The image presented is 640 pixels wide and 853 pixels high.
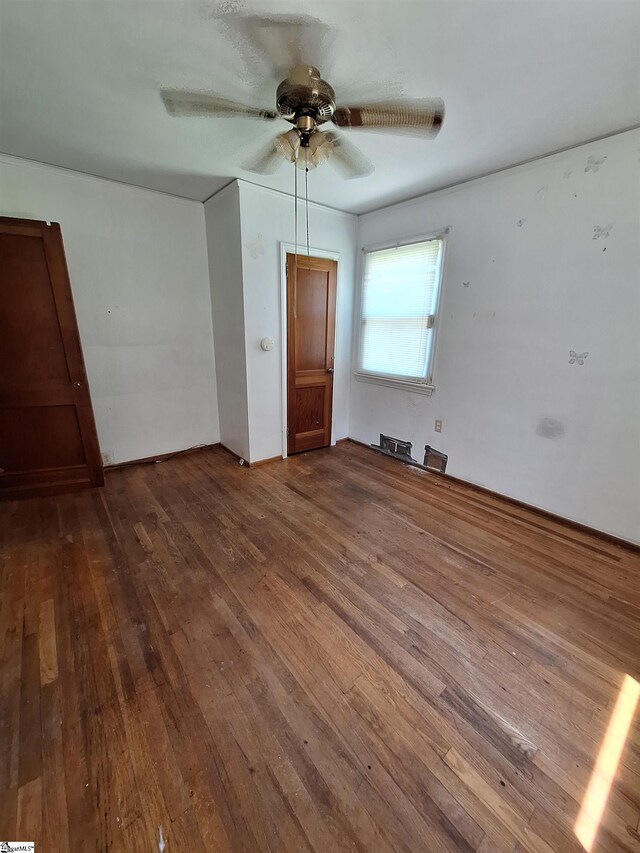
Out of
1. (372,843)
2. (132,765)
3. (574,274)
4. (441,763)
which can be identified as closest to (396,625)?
(441,763)

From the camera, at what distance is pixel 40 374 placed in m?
2.71

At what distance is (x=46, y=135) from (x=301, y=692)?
3593 millimetres

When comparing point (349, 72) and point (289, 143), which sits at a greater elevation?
point (349, 72)

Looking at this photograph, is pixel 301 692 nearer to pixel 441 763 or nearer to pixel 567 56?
pixel 441 763

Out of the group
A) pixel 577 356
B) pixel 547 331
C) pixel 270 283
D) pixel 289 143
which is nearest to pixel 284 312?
Answer: pixel 270 283

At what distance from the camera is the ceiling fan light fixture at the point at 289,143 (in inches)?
64.1

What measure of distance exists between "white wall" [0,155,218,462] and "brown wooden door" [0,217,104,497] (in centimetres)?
34

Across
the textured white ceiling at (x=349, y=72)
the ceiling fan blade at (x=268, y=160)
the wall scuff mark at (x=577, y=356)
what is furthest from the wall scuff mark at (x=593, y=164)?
the ceiling fan blade at (x=268, y=160)

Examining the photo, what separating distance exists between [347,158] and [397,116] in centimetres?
46

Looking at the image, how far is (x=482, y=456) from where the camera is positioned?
9.87ft

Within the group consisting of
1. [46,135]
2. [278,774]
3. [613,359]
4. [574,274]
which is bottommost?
[278,774]

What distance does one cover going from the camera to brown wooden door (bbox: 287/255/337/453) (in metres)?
3.46

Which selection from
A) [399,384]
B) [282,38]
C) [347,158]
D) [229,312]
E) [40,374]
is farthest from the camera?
[399,384]

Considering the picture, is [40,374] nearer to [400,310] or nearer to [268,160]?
[268,160]
